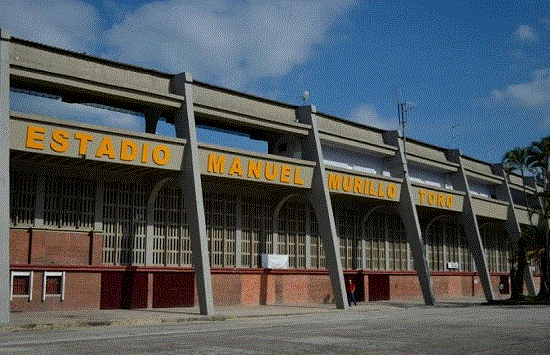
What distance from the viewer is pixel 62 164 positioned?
92.7 ft

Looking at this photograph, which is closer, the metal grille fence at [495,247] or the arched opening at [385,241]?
the arched opening at [385,241]

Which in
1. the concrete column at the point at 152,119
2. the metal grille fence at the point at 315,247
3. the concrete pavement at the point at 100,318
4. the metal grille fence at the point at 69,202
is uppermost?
the concrete column at the point at 152,119

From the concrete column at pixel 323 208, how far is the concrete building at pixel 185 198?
8cm

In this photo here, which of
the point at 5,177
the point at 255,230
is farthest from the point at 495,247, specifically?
the point at 5,177

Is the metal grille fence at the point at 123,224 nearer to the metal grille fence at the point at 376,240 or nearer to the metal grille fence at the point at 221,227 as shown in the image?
the metal grille fence at the point at 221,227

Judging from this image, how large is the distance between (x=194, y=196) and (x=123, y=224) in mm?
4728

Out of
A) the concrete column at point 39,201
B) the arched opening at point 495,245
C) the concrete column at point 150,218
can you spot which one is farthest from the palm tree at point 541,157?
the concrete column at point 39,201

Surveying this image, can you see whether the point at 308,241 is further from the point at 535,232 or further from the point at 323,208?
the point at 535,232

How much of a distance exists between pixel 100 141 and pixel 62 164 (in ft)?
9.24

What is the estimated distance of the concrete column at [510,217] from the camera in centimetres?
5312

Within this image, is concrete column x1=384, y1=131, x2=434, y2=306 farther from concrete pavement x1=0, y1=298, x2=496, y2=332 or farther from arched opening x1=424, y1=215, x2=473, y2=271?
concrete pavement x1=0, y1=298, x2=496, y2=332

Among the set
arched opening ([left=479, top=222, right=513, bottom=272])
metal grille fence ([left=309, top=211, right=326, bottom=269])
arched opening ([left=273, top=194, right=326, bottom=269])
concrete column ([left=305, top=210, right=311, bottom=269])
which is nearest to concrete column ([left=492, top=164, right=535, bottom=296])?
arched opening ([left=479, top=222, right=513, bottom=272])

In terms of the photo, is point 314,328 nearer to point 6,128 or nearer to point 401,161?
point 6,128

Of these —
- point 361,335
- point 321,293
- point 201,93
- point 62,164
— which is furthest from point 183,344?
point 321,293
